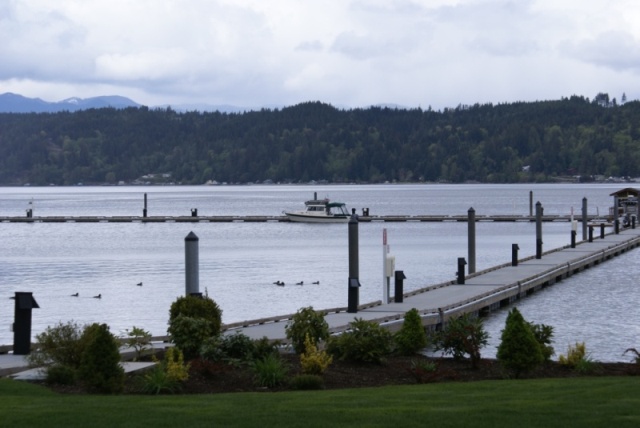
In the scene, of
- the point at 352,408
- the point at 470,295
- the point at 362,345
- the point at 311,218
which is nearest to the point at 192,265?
the point at 362,345

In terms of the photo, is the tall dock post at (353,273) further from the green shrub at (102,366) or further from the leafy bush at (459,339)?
the green shrub at (102,366)

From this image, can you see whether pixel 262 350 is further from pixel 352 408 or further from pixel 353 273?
pixel 353 273

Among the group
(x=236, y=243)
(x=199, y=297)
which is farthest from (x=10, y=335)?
(x=236, y=243)

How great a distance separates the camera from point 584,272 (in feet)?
141

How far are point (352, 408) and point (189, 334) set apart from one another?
5723 millimetres

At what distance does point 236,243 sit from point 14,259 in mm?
16659

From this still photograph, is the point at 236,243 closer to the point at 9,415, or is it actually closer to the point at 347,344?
the point at 347,344

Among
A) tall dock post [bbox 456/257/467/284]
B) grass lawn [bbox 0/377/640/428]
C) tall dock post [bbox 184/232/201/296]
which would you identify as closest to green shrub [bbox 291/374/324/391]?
grass lawn [bbox 0/377/640/428]

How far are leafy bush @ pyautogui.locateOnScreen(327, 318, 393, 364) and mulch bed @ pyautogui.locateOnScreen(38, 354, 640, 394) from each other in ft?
0.40

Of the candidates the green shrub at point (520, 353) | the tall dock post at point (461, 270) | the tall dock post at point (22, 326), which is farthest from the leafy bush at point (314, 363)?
the tall dock post at point (461, 270)

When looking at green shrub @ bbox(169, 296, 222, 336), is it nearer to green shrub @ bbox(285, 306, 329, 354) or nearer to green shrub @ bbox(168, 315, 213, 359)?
green shrub @ bbox(168, 315, 213, 359)

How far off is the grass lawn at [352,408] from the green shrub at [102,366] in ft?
1.64

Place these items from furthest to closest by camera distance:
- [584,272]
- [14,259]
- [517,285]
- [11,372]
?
[14,259] < [584,272] < [517,285] < [11,372]

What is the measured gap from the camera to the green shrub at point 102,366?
12969 mm
